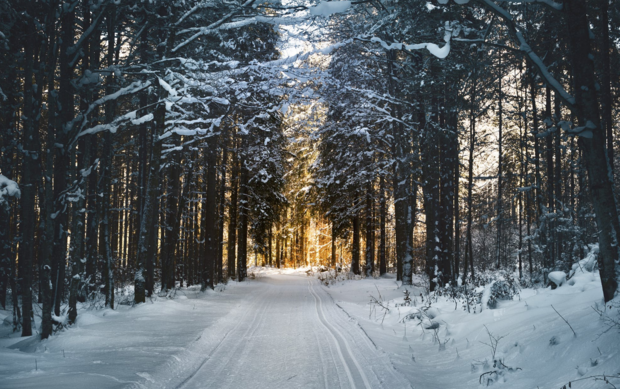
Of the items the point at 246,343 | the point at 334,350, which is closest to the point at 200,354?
the point at 246,343

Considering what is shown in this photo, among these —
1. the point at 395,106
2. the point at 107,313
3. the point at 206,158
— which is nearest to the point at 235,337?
the point at 107,313

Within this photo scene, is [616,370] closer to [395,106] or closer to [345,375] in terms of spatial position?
[345,375]

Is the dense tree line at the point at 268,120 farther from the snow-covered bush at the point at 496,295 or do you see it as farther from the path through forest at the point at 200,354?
the snow-covered bush at the point at 496,295

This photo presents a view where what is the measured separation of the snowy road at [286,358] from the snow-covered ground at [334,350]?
2 cm

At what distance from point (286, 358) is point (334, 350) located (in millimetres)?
935

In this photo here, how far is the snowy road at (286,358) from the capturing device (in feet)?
17.2

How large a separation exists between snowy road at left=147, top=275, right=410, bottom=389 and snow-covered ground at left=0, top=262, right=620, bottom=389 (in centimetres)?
2

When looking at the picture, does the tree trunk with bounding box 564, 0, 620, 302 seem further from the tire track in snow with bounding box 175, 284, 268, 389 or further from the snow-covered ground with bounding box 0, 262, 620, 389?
the tire track in snow with bounding box 175, 284, 268, 389

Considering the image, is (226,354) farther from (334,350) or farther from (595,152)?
(595,152)

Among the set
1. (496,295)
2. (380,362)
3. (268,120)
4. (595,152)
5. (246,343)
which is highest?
(268,120)

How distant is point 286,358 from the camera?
255 inches

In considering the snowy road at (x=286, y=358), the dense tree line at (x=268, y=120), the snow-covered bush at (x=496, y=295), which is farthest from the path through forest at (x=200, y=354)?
the snow-covered bush at (x=496, y=295)

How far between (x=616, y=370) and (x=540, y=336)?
166cm

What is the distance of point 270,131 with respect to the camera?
69.2 feet
